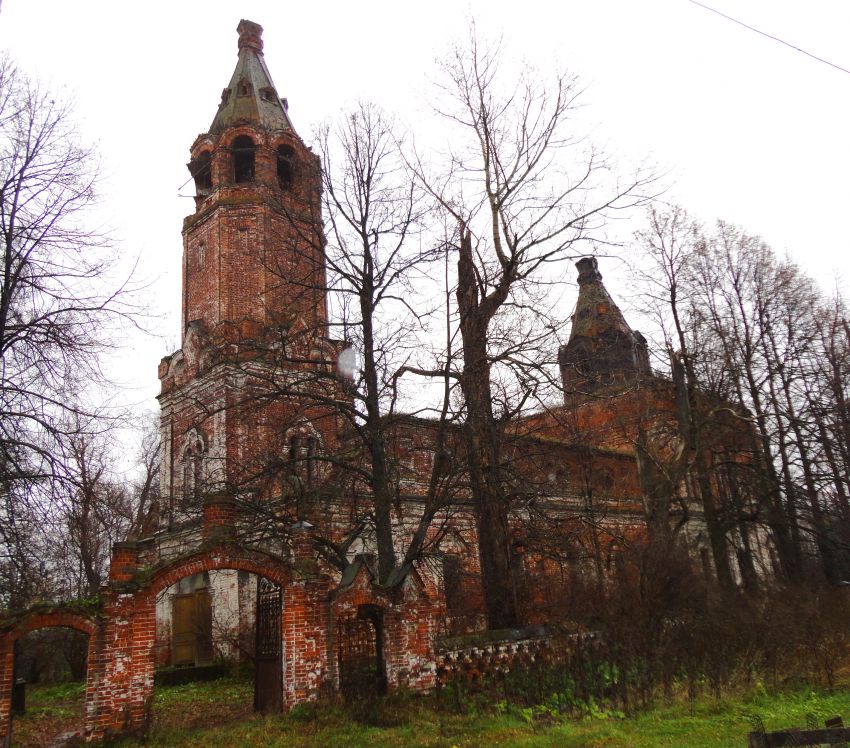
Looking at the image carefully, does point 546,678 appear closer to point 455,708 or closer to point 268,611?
point 455,708

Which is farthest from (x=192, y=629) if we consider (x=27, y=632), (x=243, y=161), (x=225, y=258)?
(x=243, y=161)

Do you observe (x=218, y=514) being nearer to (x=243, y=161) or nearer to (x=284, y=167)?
(x=284, y=167)

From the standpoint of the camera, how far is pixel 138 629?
9523 millimetres

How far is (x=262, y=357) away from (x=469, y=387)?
393cm

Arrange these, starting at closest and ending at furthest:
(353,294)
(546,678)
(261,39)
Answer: (546,678) < (353,294) < (261,39)

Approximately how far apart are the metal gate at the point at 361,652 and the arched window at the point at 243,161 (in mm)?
18717

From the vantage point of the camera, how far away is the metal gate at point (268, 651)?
1073cm

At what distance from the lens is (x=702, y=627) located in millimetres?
12094

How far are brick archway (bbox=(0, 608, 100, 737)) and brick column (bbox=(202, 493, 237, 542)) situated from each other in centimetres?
222

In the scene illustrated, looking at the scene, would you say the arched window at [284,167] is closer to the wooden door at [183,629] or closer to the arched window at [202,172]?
the arched window at [202,172]

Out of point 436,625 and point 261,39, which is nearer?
point 436,625

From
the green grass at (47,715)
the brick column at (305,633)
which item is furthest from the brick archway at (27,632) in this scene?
the brick column at (305,633)

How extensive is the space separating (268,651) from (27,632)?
3.46 metres

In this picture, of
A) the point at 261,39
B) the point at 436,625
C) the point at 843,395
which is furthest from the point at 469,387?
the point at 261,39
